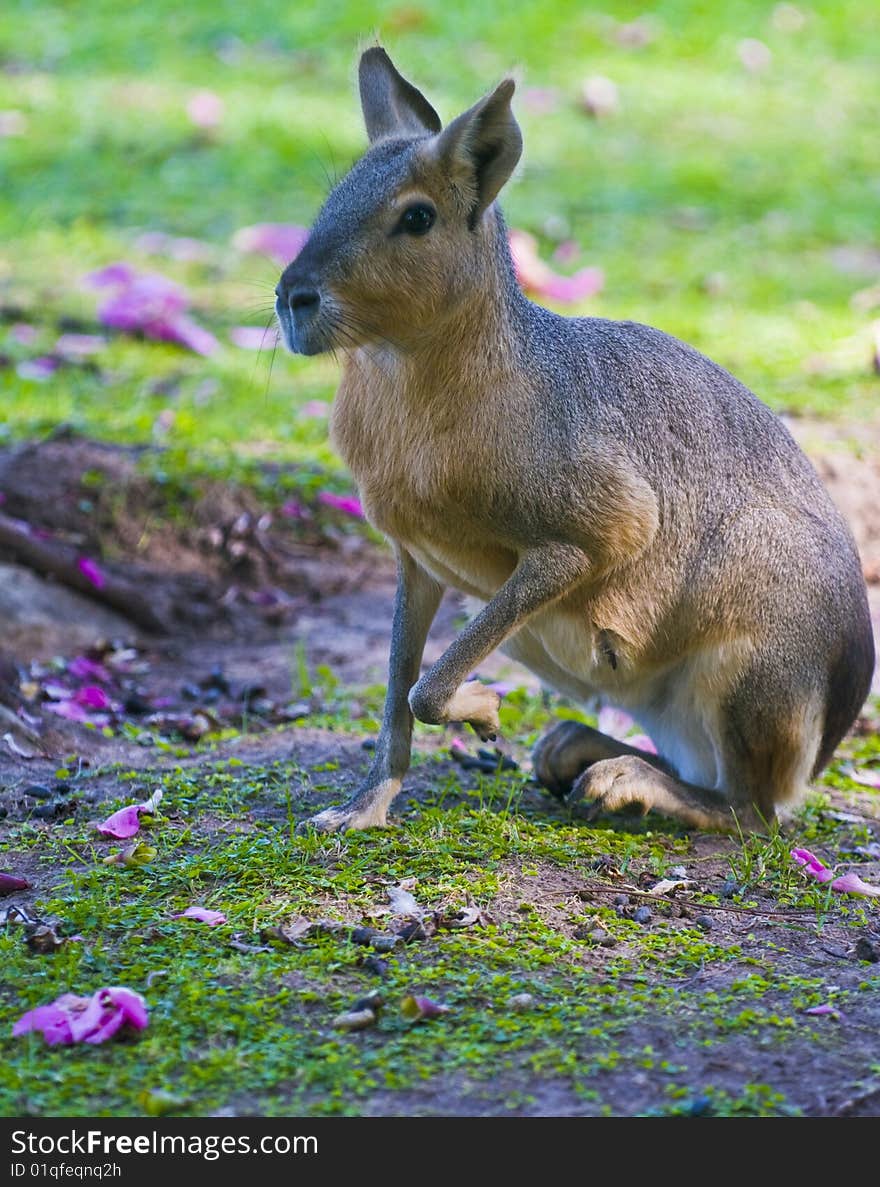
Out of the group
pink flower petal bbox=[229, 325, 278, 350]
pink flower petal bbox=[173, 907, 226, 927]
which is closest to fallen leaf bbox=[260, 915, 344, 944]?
pink flower petal bbox=[173, 907, 226, 927]

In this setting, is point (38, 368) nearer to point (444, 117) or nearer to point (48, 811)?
point (444, 117)

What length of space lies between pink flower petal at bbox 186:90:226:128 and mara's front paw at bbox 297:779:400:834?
7.19 metres

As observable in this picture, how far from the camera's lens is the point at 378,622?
5.71m

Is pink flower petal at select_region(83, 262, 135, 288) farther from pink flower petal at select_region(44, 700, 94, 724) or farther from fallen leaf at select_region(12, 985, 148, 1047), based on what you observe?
fallen leaf at select_region(12, 985, 148, 1047)

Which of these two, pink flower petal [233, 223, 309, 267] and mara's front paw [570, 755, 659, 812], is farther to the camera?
pink flower petal [233, 223, 309, 267]

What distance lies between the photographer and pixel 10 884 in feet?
11.0

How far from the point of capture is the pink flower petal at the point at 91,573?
540 cm

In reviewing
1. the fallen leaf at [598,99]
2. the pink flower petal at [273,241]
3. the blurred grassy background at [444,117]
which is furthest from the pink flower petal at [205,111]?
the fallen leaf at [598,99]

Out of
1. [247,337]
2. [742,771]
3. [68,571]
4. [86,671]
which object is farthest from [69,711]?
[247,337]

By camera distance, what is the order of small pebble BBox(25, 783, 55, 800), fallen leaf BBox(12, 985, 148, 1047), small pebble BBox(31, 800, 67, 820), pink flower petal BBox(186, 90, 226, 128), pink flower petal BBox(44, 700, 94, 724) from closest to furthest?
fallen leaf BBox(12, 985, 148, 1047)
small pebble BBox(31, 800, 67, 820)
small pebble BBox(25, 783, 55, 800)
pink flower petal BBox(44, 700, 94, 724)
pink flower petal BBox(186, 90, 226, 128)

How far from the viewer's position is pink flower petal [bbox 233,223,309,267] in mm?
8523

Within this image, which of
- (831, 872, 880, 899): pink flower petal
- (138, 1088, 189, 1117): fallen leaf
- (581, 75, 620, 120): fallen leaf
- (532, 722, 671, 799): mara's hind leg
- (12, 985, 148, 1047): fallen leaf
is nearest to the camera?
(138, 1088, 189, 1117): fallen leaf
